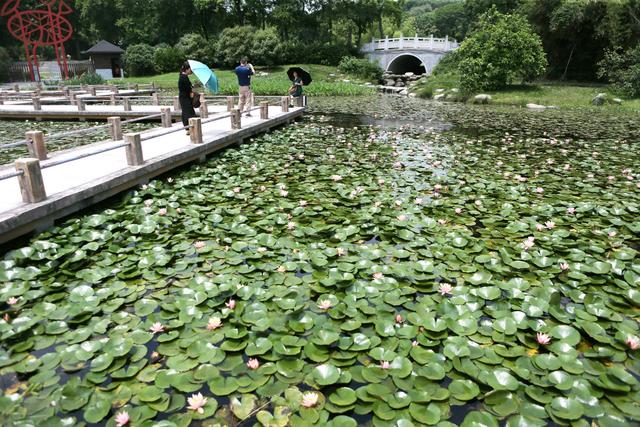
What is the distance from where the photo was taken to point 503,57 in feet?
71.2

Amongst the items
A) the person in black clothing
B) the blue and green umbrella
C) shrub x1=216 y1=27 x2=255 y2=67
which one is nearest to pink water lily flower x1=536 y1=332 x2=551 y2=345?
the blue and green umbrella

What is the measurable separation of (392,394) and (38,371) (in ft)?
7.14

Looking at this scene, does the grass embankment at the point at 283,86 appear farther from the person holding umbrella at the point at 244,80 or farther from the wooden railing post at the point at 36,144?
the wooden railing post at the point at 36,144

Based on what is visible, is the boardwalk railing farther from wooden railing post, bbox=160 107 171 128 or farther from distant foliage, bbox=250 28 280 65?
distant foliage, bbox=250 28 280 65

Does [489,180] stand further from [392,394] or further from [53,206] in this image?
[53,206]

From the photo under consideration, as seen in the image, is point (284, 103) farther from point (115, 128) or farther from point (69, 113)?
point (69, 113)

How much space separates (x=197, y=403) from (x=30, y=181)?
370 centimetres

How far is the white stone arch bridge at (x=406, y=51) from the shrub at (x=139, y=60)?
69.1 feet

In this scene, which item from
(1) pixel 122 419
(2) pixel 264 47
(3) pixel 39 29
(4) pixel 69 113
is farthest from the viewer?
(2) pixel 264 47

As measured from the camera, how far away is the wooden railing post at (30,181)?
4.41m

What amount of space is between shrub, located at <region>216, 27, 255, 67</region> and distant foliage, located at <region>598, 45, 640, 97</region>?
27056mm

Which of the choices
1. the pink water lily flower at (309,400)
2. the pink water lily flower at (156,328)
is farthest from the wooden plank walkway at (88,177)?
the pink water lily flower at (309,400)

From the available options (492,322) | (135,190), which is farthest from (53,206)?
(492,322)

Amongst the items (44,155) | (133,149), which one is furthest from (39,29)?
(133,149)
